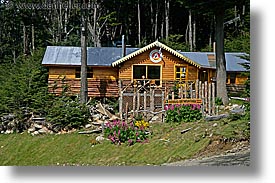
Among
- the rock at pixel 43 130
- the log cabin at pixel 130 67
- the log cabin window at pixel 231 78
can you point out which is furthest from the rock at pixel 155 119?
the rock at pixel 43 130

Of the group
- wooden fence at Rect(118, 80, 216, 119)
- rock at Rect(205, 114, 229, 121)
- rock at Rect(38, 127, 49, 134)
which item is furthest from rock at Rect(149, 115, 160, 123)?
rock at Rect(38, 127, 49, 134)

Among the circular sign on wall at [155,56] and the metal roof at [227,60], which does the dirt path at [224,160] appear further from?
the circular sign on wall at [155,56]

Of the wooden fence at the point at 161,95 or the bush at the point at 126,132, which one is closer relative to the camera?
the bush at the point at 126,132

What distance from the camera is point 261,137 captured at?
135 inches

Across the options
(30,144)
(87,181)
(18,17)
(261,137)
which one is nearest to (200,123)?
(261,137)

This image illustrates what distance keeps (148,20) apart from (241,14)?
25.2 inches

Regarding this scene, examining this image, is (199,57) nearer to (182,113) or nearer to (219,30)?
(219,30)

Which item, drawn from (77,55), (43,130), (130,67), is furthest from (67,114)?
(130,67)

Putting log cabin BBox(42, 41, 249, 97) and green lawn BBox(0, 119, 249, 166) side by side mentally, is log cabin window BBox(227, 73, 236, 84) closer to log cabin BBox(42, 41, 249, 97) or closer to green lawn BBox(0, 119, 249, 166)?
log cabin BBox(42, 41, 249, 97)

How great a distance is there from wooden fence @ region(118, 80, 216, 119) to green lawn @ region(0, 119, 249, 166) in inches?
5.7

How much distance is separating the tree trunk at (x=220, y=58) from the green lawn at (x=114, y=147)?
20 cm

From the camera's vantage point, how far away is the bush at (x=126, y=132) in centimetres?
354

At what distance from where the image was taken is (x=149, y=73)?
145 inches

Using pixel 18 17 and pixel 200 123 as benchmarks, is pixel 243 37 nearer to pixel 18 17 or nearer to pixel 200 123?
pixel 200 123
